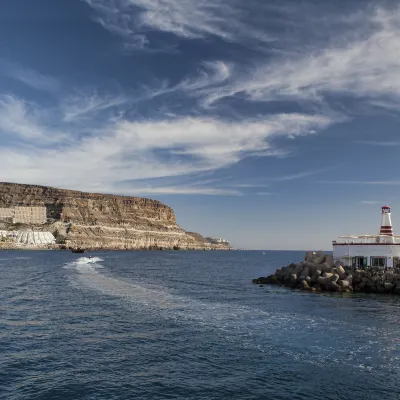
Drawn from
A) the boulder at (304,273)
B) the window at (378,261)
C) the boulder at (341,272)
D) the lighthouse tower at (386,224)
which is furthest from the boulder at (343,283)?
the lighthouse tower at (386,224)

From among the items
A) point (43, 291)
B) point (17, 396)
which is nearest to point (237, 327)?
point (17, 396)

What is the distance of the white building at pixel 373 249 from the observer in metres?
52.2

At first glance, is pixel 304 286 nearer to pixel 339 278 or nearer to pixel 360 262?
pixel 339 278

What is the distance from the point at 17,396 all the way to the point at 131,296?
88.7ft

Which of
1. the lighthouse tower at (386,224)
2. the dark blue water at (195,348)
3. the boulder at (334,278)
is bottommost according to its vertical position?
the dark blue water at (195,348)

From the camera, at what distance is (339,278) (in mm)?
50438

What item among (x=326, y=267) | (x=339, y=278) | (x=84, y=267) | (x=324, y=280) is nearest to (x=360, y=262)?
(x=326, y=267)

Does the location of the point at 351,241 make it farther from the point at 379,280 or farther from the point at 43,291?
the point at 43,291

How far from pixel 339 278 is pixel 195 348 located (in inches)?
1289

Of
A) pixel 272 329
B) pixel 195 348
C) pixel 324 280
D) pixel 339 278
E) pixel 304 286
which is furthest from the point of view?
pixel 304 286

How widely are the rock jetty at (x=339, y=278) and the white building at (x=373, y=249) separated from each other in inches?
Answer: 65.6

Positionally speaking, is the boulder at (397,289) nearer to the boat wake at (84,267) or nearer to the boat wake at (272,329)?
the boat wake at (272,329)

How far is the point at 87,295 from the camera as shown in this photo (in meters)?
42.4

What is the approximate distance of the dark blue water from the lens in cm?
1719
